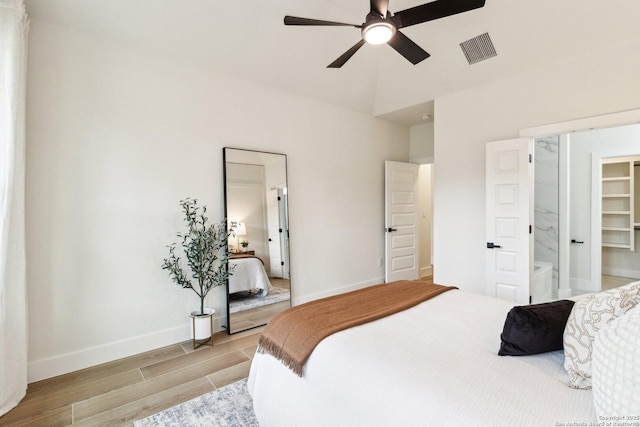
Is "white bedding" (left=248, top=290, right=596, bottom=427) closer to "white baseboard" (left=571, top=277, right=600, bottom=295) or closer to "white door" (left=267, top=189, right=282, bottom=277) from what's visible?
"white door" (left=267, top=189, right=282, bottom=277)

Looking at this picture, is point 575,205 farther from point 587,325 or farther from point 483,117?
point 587,325

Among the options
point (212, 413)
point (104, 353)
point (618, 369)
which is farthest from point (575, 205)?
point (104, 353)

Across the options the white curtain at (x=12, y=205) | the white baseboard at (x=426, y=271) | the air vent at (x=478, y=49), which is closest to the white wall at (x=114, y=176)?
the white curtain at (x=12, y=205)

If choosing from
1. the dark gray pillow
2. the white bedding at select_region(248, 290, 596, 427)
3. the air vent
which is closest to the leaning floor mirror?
the white bedding at select_region(248, 290, 596, 427)

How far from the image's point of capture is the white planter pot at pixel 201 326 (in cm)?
311

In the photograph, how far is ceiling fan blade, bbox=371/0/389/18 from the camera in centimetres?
208

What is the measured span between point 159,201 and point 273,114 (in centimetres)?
175

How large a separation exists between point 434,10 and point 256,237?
9.18ft

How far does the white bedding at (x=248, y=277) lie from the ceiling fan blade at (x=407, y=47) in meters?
2.65

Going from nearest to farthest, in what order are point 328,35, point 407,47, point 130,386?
point 130,386
point 407,47
point 328,35

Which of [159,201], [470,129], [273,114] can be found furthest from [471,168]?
[159,201]

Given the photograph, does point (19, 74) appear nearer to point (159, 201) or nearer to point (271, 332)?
point (159, 201)

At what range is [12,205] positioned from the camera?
2.16 m

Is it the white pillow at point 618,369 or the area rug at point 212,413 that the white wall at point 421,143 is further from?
the white pillow at point 618,369
